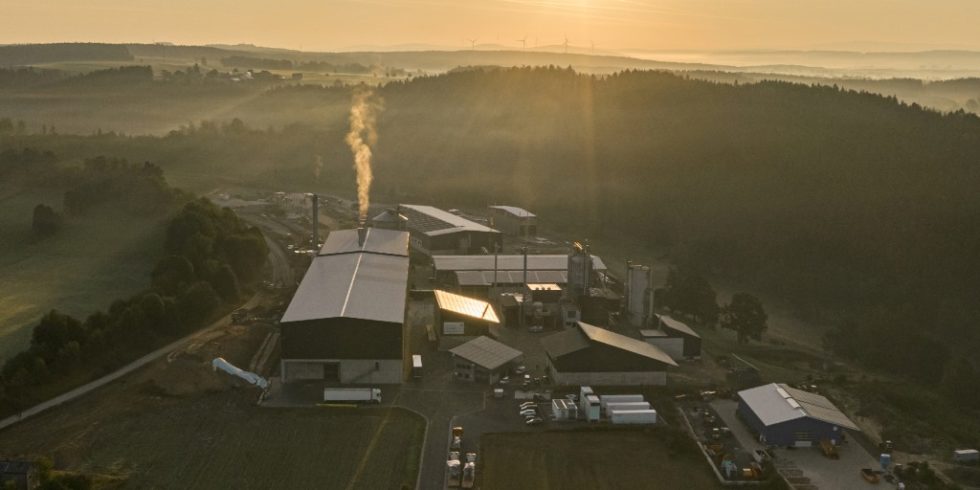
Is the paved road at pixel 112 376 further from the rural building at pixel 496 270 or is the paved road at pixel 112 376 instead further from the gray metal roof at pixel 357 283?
the rural building at pixel 496 270

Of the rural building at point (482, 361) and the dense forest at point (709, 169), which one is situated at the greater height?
the dense forest at point (709, 169)

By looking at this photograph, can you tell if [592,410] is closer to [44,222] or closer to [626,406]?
[626,406]

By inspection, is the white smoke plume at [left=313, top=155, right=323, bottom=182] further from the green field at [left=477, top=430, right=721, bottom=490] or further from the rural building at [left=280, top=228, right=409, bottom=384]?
the green field at [left=477, top=430, right=721, bottom=490]

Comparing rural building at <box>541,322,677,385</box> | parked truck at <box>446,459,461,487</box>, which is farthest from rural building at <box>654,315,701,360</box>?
parked truck at <box>446,459,461,487</box>

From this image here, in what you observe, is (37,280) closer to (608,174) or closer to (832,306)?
(832,306)

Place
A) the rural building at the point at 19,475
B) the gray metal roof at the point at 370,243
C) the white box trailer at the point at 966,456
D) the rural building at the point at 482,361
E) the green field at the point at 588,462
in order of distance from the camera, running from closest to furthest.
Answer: the rural building at the point at 19,475
the green field at the point at 588,462
the white box trailer at the point at 966,456
the rural building at the point at 482,361
the gray metal roof at the point at 370,243

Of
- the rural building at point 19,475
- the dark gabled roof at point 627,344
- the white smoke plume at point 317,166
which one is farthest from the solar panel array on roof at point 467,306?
the white smoke plume at point 317,166

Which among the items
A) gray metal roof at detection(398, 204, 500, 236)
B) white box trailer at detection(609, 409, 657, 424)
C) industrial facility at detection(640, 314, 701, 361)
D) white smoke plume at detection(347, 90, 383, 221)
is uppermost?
white smoke plume at detection(347, 90, 383, 221)
